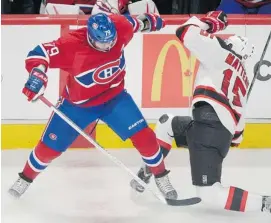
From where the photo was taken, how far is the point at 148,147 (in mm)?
3348

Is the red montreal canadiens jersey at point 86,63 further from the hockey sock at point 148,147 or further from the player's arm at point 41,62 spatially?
the hockey sock at point 148,147

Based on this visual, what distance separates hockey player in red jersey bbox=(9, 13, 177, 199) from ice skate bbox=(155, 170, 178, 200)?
0.05 meters

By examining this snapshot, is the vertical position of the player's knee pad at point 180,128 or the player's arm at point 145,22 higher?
the player's arm at point 145,22

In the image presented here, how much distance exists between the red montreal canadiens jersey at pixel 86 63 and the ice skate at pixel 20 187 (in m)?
0.43

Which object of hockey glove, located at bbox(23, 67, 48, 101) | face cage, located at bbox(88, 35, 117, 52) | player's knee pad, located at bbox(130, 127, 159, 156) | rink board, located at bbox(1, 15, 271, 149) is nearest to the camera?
hockey glove, located at bbox(23, 67, 48, 101)

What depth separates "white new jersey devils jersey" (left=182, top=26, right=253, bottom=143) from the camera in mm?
3207

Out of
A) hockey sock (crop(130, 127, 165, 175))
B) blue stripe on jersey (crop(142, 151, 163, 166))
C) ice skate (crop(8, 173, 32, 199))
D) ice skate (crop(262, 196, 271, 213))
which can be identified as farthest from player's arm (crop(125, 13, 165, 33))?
ice skate (crop(262, 196, 271, 213))

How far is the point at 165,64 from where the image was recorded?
425 centimetres

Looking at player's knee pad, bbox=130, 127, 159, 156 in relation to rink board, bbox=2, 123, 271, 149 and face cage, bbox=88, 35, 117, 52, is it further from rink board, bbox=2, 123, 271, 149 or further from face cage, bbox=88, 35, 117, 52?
rink board, bbox=2, 123, 271, 149

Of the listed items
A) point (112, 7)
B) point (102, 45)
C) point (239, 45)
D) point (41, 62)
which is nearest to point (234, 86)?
point (239, 45)

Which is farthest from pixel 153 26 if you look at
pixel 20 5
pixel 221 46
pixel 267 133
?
pixel 20 5

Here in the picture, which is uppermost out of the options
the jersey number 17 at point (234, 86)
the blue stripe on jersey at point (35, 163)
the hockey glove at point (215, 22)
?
the hockey glove at point (215, 22)

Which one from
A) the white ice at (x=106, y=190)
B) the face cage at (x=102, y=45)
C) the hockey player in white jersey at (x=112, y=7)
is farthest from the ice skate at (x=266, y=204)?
the hockey player in white jersey at (x=112, y=7)

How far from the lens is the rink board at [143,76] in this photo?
13.7 ft
